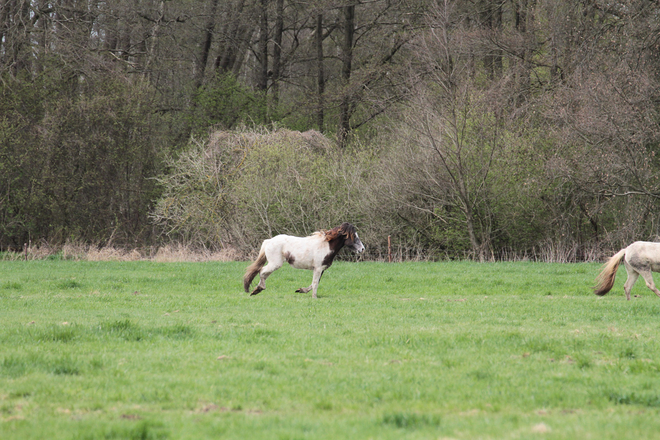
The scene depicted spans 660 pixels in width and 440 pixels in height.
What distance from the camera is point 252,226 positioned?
28.7 meters

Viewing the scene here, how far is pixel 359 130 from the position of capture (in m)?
40.2

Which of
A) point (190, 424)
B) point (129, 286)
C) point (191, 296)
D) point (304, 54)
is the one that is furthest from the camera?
point (304, 54)

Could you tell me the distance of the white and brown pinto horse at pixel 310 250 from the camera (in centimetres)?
1463

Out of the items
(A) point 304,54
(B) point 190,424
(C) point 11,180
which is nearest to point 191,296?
(B) point 190,424

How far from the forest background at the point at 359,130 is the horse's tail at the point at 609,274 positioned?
967 cm

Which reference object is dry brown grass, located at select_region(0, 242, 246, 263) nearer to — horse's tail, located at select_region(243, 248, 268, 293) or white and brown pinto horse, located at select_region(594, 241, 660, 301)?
horse's tail, located at select_region(243, 248, 268, 293)

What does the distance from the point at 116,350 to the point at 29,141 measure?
27.3 meters

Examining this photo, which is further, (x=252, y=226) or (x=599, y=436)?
(x=252, y=226)

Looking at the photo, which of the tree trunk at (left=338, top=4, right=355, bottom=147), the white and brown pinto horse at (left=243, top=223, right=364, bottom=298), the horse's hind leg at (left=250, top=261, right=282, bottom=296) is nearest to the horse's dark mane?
the white and brown pinto horse at (left=243, top=223, right=364, bottom=298)

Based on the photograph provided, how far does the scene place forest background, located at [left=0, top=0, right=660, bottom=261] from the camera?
24516mm

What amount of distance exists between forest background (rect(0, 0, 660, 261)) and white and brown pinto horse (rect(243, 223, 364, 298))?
12.7m

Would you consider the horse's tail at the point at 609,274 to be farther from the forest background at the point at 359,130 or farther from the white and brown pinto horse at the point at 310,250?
the forest background at the point at 359,130

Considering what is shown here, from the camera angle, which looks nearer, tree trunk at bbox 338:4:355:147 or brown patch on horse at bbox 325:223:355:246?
brown patch on horse at bbox 325:223:355:246

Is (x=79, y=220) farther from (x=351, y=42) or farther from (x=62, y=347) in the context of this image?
(x=62, y=347)
